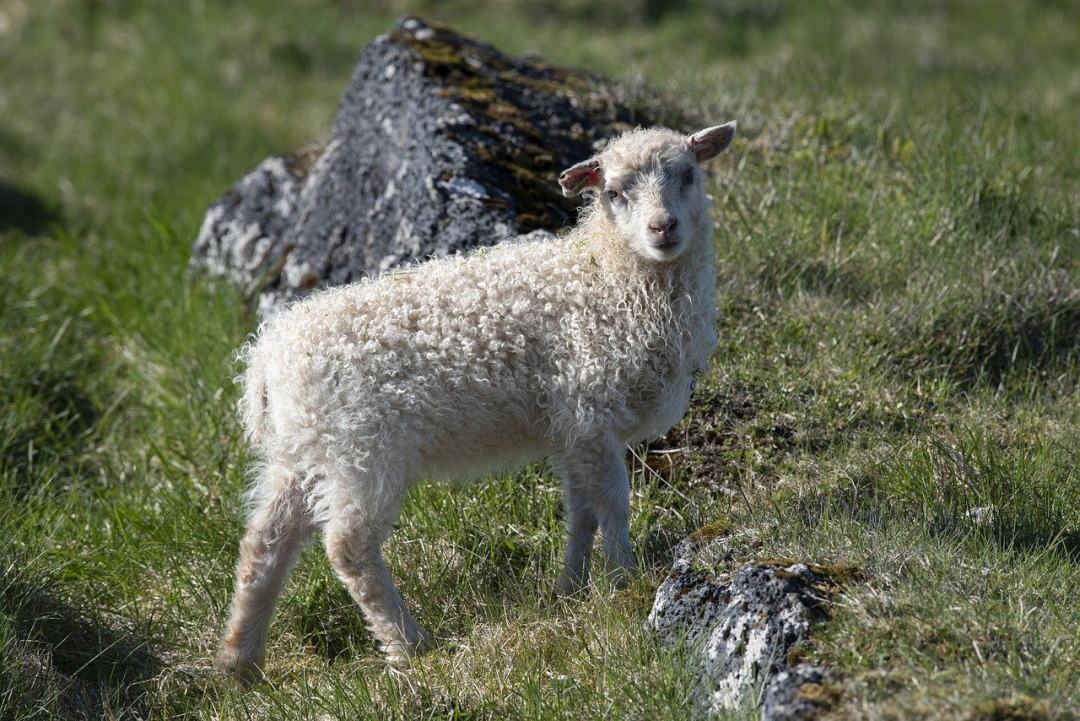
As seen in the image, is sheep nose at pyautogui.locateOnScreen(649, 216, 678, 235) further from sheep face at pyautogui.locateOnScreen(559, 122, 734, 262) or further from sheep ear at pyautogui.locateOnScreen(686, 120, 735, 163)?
sheep ear at pyautogui.locateOnScreen(686, 120, 735, 163)

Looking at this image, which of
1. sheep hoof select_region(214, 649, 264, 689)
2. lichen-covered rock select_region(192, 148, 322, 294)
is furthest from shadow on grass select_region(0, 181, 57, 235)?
sheep hoof select_region(214, 649, 264, 689)

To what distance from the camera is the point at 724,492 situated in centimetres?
492

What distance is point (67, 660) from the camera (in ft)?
15.4

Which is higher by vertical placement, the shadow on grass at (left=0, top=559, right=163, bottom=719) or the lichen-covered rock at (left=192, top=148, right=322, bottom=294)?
the lichen-covered rock at (left=192, top=148, right=322, bottom=294)

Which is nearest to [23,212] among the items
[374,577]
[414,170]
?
[414,170]

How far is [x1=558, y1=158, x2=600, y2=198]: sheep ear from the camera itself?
474 centimetres

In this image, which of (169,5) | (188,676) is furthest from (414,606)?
(169,5)

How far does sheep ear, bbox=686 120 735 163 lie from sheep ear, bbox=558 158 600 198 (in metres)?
0.39

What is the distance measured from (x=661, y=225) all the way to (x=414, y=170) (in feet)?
7.35

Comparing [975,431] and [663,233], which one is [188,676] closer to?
[663,233]

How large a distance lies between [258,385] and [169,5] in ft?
33.1

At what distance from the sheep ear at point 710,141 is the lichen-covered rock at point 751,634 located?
72.4 inches

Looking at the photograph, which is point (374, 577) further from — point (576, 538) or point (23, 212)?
point (23, 212)

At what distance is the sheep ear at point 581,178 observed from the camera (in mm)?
4738
